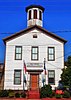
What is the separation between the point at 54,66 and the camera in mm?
37438

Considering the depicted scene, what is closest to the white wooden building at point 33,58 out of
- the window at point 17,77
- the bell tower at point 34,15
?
the window at point 17,77

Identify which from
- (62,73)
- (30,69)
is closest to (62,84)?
(62,73)

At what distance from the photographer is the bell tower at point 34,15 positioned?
40.2 m

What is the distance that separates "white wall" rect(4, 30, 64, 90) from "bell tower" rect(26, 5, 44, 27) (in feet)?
7.77

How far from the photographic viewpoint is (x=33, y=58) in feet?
123

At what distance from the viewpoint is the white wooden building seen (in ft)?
122

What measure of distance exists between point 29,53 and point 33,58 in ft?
2.82

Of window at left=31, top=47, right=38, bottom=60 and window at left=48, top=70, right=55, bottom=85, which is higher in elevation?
window at left=31, top=47, right=38, bottom=60

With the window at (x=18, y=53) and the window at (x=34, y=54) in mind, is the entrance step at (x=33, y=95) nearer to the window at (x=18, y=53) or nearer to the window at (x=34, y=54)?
the window at (x=34, y=54)

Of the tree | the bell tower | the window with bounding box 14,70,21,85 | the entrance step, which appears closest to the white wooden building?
the window with bounding box 14,70,21,85

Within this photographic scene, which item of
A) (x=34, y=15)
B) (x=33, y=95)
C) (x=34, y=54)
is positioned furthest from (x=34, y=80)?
(x=34, y=15)

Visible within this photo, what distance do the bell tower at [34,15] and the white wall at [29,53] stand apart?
2367mm

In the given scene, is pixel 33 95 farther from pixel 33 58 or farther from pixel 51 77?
pixel 33 58

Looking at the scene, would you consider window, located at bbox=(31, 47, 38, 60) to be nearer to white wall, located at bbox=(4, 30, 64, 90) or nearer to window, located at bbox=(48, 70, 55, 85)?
white wall, located at bbox=(4, 30, 64, 90)
